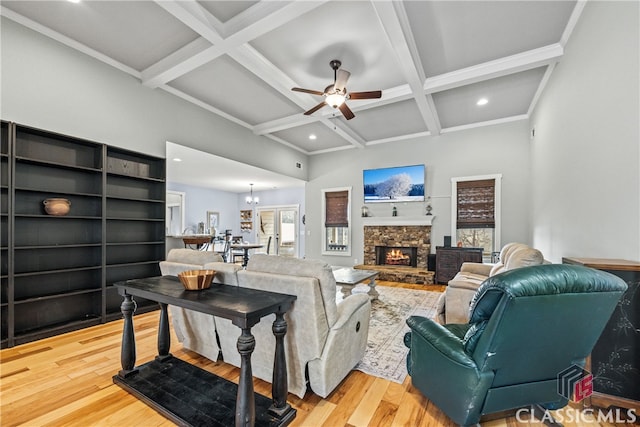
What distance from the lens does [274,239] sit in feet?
33.8

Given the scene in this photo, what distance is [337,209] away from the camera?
24.7 ft

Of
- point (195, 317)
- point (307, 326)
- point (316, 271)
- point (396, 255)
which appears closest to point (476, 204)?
point (396, 255)

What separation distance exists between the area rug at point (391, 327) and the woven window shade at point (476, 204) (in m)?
1.90

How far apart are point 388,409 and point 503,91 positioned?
485 cm

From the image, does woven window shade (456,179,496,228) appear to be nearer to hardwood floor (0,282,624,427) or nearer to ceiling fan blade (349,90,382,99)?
ceiling fan blade (349,90,382,99)

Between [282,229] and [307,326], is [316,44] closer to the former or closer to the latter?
[307,326]

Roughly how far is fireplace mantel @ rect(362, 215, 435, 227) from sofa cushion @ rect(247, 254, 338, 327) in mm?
4846

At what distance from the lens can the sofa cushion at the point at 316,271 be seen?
1.82 metres

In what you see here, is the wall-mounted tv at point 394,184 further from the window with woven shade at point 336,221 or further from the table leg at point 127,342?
the table leg at point 127,342

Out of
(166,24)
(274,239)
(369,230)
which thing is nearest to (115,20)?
(166,24)

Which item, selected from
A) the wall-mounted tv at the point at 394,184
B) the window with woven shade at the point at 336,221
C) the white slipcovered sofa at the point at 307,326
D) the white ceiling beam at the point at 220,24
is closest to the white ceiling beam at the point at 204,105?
the white ceiling beam at the point at 220,24

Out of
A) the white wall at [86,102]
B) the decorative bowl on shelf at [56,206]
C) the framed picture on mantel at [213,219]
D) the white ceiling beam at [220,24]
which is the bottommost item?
the framed picture on mantel at [213,219]

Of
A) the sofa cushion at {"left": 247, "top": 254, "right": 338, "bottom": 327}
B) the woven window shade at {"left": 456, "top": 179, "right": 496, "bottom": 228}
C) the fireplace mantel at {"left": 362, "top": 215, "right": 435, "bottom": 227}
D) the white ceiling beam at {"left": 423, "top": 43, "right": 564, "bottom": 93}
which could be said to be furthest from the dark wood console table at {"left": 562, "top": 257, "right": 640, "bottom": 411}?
the fireplace mantel at {"left": 362, "top": 215, "right": 435, "bottom": 227}

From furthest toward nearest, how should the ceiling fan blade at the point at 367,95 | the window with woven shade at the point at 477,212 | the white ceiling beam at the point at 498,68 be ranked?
the window with woven shade at the point at 477,212 → the ceiling fan blade at the point at 367,95 → the white ceiling beam at the point at 498,68
